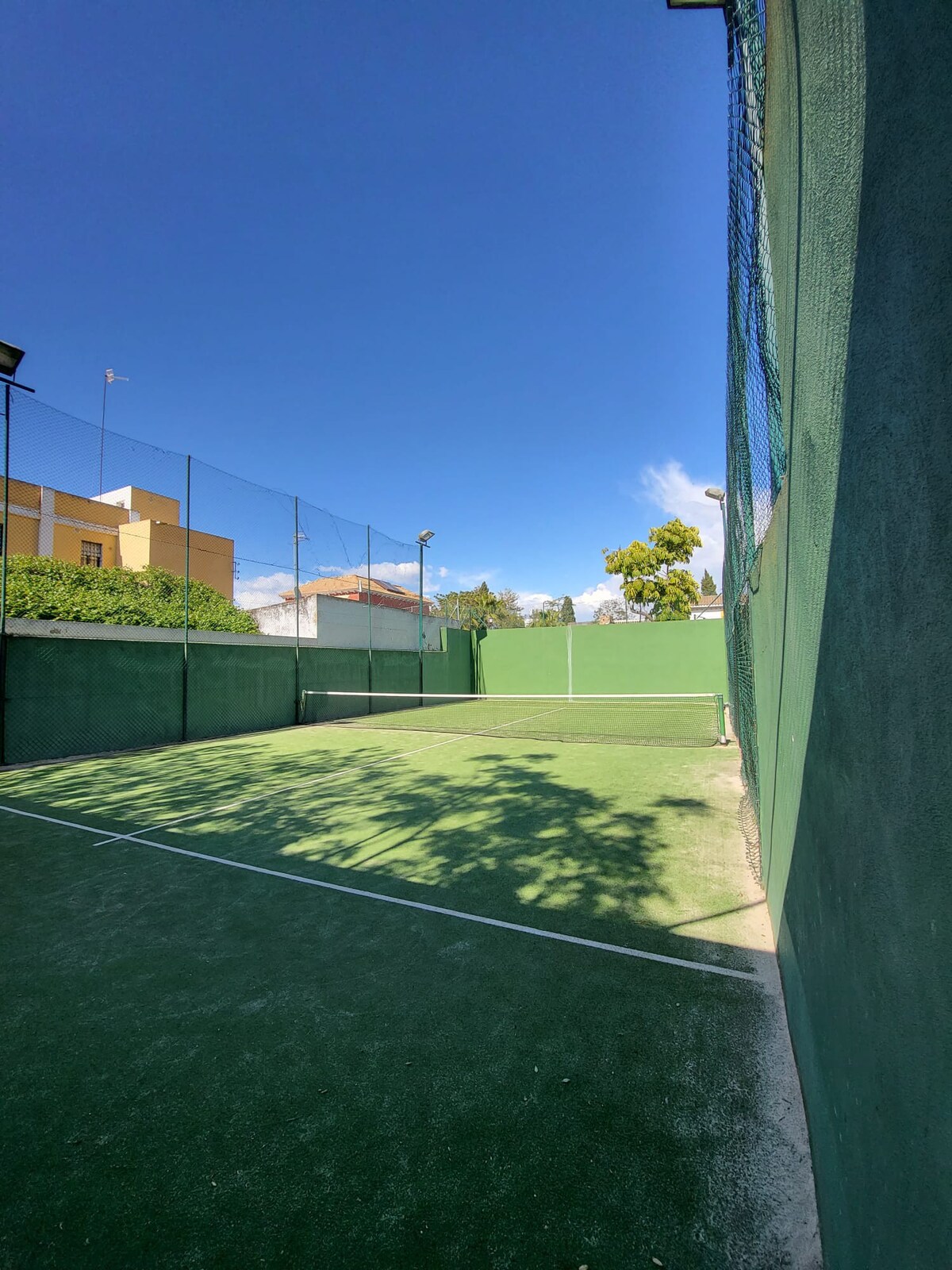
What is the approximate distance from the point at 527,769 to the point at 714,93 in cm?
623

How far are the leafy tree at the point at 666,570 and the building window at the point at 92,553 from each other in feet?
70.2

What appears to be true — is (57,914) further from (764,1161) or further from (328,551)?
(328,551)

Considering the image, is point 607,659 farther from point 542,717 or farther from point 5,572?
point 5,572

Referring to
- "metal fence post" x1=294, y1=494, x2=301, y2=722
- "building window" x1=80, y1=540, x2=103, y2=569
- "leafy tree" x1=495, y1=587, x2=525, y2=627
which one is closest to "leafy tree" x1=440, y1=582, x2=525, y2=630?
"leafy tree" x1=495, y1=587, x2=525, y2=627

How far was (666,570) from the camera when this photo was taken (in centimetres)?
2611

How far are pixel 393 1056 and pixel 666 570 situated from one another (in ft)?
85.4

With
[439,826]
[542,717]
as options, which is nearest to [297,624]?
[542,717]

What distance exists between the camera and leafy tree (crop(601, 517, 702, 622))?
2556cm

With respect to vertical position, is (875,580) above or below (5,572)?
below

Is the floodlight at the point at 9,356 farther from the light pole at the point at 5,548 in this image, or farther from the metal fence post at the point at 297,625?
the metal fence post at the point at 297,625

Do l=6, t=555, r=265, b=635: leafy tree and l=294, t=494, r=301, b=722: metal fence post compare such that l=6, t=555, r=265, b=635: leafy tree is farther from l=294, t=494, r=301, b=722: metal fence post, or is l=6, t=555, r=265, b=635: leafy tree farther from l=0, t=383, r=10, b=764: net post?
l=294, t=494, r=301, b=722: metal fence post

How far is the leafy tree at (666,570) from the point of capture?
83.9 ft

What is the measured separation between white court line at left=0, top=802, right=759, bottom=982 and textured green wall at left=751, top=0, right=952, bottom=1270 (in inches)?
45.1

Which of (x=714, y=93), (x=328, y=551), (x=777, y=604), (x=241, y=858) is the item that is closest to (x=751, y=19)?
(x=714, y=93)
